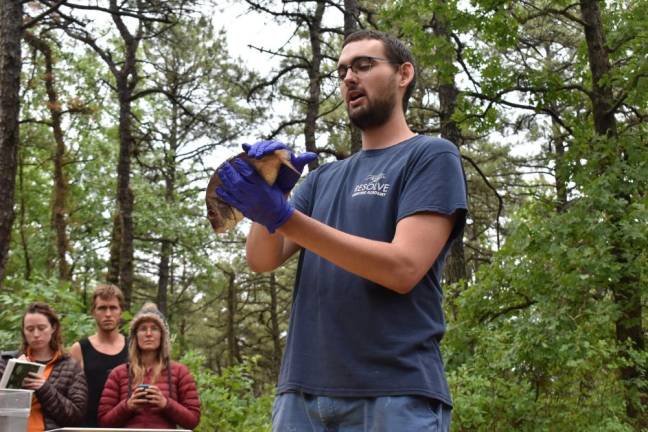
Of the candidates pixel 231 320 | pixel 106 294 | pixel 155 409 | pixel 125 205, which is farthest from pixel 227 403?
pixel 231 320

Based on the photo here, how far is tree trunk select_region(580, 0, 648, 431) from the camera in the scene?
7.48m

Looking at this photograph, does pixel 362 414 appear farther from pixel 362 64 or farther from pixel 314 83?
pixel 314 83

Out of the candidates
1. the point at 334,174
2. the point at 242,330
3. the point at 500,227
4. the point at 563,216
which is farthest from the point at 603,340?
the point at 242,330

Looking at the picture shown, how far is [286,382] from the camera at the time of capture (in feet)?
6.23

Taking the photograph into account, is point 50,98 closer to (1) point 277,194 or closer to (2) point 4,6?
(2) point 4,6

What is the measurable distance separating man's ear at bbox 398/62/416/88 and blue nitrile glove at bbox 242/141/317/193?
0.51 meters

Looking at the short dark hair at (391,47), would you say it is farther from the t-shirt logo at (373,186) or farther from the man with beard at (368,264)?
the t-shirt logo at (373,186)

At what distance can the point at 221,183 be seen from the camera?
1.67 m

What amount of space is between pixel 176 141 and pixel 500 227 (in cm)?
906

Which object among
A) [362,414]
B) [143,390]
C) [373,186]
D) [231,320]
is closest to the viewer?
[362,414]

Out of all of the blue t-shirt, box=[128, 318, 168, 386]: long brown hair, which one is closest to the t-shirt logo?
the blue t-shirt

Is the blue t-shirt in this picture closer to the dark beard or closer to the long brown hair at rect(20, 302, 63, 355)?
the dark beard

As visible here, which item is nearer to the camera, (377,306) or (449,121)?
(377,306)

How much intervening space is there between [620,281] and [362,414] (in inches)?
272
